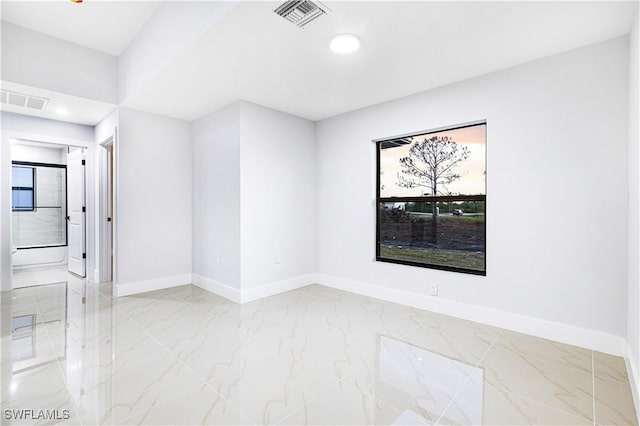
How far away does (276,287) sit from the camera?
4.20 metres

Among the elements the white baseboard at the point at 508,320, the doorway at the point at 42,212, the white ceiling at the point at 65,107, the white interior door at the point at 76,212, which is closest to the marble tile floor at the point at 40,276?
the doorway at the point at 42,212

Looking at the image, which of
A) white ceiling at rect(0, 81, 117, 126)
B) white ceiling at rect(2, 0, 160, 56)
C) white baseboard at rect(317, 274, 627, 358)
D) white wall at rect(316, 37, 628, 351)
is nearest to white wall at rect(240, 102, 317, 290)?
white baseboard at rect(317, 274, 627, 358)

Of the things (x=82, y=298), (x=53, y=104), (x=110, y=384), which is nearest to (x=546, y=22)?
(x=110, y=384)

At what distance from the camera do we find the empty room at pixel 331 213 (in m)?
2.04

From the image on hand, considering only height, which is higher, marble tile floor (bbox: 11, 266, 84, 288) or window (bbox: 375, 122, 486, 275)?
window (bbox: 375, 122, 486, 275)

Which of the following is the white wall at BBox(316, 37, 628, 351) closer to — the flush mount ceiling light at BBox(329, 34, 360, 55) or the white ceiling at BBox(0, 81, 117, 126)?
the flush mount ceiling light at BBox(329, 34, 360, 55)

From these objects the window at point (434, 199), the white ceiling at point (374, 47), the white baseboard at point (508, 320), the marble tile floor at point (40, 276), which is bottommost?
the marble tile floor at point (40, 276)

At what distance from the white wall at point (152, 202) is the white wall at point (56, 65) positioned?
15.4 inches

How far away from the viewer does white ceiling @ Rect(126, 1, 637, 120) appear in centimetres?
213

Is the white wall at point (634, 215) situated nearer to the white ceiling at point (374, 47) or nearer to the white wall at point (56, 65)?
the white ceiling at point (374, 47)

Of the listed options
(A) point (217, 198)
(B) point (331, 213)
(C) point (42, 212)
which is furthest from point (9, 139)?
(B) point (331, 213)

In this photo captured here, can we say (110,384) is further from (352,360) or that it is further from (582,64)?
(582,64)

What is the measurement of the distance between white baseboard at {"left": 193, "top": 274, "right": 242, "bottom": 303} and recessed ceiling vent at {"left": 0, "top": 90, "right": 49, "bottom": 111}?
2869mm

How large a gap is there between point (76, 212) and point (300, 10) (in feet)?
17.2
